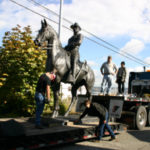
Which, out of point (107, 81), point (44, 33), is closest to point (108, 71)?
point (107, 81)

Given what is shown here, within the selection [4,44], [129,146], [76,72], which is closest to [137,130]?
[129,146]

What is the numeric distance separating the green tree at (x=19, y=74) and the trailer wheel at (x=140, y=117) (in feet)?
15.9

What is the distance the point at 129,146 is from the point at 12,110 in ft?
20.7

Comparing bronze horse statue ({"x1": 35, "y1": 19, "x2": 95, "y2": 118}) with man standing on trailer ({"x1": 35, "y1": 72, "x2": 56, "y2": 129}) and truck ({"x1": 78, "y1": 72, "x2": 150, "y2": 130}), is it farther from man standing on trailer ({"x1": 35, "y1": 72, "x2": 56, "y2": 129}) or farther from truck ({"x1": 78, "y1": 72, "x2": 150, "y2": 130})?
truck ({"x1": 78, "y1": 72, "x2": 150, "y2": 130})

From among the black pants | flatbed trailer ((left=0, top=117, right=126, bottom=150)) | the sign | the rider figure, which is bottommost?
flatbed trailer ((left=0, top=117, right=126, bottom=150))

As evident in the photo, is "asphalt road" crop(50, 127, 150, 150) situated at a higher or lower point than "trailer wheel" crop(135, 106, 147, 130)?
lower

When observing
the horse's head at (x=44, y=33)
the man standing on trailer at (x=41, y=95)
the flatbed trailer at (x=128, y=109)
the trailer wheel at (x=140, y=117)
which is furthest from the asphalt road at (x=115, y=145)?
the horse's head at (x=44, y=33)

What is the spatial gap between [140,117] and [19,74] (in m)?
5.98

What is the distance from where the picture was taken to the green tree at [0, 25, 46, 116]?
9977 mm

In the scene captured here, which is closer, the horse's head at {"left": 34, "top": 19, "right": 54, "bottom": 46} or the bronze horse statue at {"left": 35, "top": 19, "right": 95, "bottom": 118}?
the horse's head at {"left": 34, "top": 19, "right": 54, "bottom": 46}

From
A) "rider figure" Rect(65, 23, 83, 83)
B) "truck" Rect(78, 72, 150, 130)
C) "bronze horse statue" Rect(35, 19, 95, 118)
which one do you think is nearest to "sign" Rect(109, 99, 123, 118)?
"truck" Rect(78, 72, 150, 130)

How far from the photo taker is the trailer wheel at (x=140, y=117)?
9305mm

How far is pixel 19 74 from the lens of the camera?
10023 mm

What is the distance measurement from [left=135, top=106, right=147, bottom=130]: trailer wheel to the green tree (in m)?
4.83
